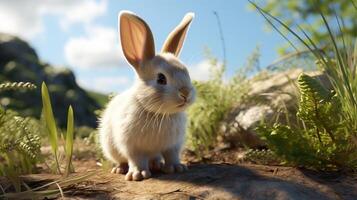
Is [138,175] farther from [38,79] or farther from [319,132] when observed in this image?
[38,79]

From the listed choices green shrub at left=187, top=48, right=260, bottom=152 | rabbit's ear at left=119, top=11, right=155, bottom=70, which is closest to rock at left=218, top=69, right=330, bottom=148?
green shrub at left=187, top=48, right=260, bottom=152

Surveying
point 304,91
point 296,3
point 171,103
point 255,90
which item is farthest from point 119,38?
point 296,3

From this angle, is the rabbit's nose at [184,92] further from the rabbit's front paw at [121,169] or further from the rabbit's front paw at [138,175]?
the rabbit's front paw at [121,169]

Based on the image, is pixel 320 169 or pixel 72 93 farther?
pixel 72 93

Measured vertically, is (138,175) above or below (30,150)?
below

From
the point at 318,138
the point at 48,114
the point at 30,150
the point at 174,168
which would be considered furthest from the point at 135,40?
the point at 318,138

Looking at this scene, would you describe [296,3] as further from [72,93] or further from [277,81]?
[277,81]

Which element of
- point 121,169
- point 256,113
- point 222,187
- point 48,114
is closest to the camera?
point 222,187
